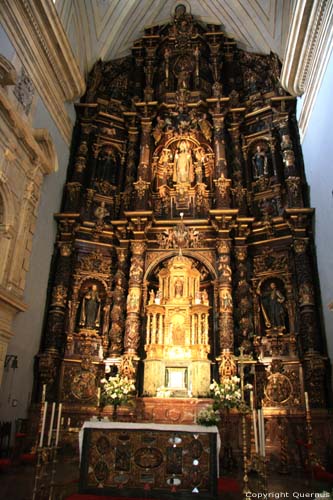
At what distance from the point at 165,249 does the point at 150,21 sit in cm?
1153

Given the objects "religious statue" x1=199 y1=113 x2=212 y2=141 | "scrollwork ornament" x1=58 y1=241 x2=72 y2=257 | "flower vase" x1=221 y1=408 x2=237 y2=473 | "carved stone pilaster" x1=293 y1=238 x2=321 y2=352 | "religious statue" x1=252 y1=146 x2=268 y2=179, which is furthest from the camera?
"religious statue" x1=199 y1=113 x2=212 y2=141

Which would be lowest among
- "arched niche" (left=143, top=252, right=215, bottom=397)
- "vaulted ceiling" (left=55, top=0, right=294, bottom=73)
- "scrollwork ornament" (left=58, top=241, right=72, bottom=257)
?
"arched niche" (left=143, top=252, right=215, bottom=397)

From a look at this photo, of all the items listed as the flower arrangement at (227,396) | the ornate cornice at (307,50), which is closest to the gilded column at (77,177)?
the ornate cornice at (307,50)

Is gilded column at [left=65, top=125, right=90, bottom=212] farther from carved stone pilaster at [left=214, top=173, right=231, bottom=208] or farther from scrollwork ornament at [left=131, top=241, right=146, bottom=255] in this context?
carved stone pilaster at [left=214, top=173, right=231, bottom=208]

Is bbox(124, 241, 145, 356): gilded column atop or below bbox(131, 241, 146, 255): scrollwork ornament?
below

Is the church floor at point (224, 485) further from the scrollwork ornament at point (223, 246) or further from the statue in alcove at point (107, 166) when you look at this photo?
the statue in alcove at point (107, 166)

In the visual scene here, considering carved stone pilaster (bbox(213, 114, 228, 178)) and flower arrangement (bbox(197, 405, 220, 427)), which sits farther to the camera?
carved stone pilaster (bbox(213, 114, 228, 178))

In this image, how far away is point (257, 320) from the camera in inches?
529

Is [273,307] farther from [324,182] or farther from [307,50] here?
[307,50]

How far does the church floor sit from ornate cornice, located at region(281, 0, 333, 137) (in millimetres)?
10802

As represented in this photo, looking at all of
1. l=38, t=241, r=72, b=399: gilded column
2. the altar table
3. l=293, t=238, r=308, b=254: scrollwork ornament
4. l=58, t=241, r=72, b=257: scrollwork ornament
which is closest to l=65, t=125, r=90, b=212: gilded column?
l=58, t=241, r=72, b=257: scrollwork ornament

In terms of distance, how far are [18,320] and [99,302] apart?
10.7 feet

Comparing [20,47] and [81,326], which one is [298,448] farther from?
[20,47]

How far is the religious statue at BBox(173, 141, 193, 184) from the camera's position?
52.5ft
